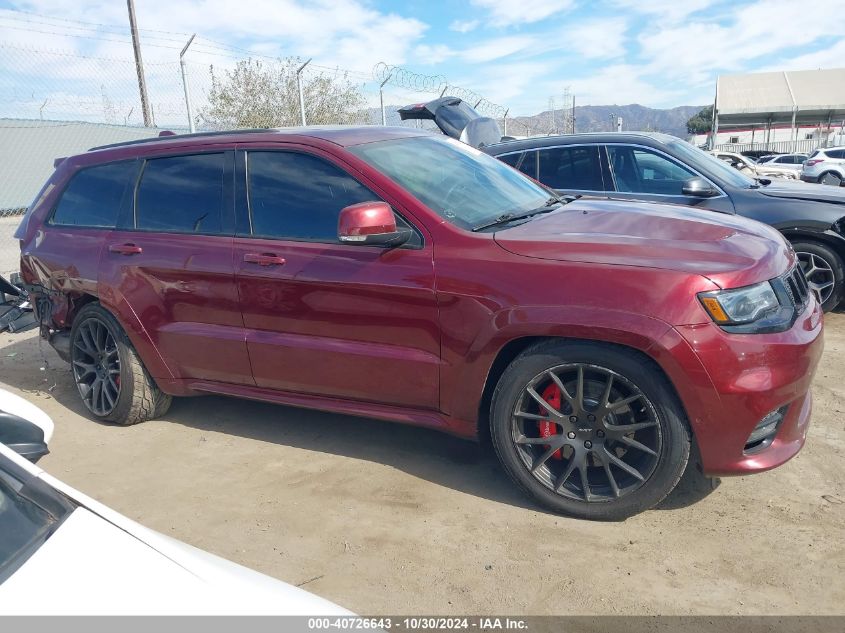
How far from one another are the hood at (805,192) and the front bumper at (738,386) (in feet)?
12.2

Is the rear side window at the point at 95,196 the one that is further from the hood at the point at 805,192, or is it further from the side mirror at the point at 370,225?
the hood at the point at 805,192

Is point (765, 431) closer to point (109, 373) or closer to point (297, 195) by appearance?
point (297, 195)

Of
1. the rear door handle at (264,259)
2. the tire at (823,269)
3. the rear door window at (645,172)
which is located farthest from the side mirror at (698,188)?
the rear door handle at (264,259)

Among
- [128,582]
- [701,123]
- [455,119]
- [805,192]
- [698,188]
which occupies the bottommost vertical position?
[128,582]

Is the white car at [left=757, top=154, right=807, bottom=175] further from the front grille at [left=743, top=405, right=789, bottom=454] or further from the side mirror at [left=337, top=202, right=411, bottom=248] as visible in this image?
the side mirror at [left=337, top=202, right=411, bottom=248]

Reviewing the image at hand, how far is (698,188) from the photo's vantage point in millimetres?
5973

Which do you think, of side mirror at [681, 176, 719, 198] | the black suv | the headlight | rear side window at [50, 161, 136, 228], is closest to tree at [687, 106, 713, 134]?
the black suv

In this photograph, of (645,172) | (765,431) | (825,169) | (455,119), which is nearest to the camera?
(765,431)

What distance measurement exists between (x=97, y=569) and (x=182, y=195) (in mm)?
3100

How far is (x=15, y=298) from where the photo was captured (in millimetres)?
5703

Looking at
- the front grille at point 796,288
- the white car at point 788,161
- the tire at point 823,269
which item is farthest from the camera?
the white car at point 788,161

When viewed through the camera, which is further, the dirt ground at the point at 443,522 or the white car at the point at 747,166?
the white car at the point at 747,166

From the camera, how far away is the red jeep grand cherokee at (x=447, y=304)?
2880mm

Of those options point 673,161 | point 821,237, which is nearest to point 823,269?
point 821,237
